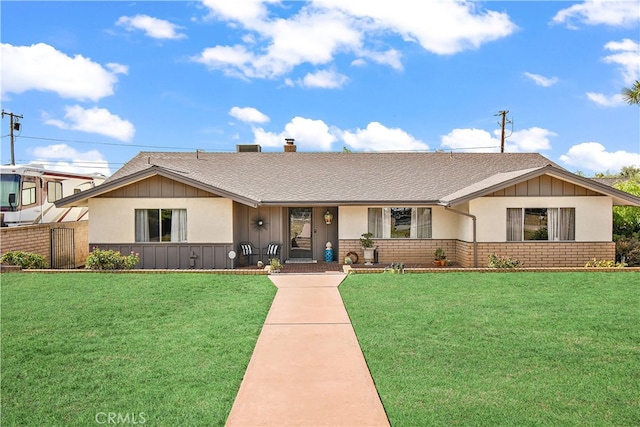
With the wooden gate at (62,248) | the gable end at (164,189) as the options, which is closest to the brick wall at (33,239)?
the wooden gate at (62,248)

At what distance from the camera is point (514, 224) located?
16078mm

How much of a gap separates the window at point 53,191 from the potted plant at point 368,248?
1289 centimetres

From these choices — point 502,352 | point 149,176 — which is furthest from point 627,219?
point 149,176

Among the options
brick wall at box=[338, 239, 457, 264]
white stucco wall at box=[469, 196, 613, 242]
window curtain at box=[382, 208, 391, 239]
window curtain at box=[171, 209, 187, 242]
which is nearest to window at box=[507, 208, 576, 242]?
white stucco wall at box=[469, 196, 613, 242]

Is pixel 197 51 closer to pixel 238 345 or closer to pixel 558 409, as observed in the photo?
pixel 238 345

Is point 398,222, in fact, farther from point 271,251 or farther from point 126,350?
point 126,350

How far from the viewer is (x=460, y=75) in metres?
21.0

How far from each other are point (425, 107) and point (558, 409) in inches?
970

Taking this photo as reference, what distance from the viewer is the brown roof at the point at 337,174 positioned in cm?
1579

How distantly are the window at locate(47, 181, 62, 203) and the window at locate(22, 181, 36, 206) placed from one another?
702mm

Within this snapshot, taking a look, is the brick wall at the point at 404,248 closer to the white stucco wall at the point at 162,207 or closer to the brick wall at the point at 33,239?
the white stucco wall at the point at 162,207

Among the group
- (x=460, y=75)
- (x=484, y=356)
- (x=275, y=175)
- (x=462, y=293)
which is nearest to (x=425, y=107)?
(x=460, y=75)

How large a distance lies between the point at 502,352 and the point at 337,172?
555 inches

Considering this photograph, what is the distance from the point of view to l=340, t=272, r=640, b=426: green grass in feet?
15.6
